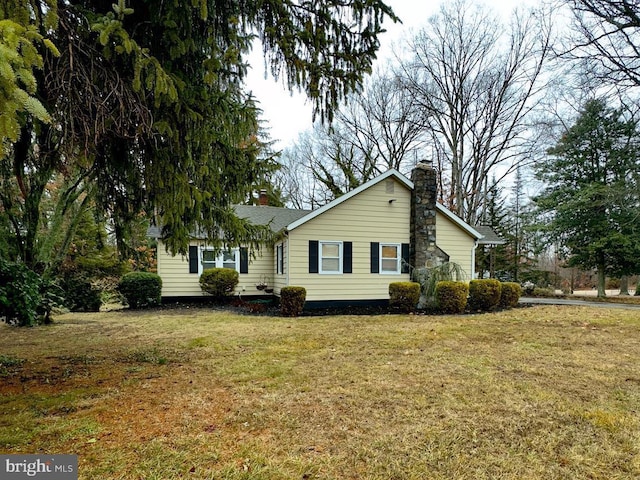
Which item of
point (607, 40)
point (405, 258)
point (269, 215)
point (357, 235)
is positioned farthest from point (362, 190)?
point (607, 40)

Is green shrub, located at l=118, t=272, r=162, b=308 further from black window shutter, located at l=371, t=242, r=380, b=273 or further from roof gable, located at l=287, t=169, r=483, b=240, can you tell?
black window shutter, located at l=371, t=242, r=380, b=273

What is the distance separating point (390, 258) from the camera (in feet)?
42.0

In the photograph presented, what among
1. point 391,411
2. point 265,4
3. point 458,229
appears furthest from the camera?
point 458,229

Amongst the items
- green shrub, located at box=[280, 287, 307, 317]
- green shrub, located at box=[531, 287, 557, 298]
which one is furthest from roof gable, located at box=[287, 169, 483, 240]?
green shrub, located at box=[531, 287, 557, 298]

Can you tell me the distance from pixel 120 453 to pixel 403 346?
15.0ft

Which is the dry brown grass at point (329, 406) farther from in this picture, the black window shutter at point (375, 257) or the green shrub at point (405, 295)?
the black window shutter at point (375, 257)

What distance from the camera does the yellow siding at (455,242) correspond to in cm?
1324

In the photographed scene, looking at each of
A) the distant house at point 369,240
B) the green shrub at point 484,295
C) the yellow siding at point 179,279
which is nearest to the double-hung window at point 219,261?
the yellow siding at point 179,279

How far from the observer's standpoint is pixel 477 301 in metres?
11.2

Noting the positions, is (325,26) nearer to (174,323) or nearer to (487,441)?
(487,441)

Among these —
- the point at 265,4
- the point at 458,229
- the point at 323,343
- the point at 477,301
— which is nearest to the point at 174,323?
the point at 323,343

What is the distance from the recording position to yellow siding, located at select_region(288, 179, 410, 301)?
11.9 m

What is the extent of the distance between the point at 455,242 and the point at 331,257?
4.92m

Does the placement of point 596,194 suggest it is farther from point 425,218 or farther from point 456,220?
point 425,218
